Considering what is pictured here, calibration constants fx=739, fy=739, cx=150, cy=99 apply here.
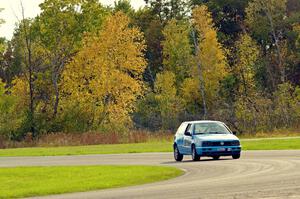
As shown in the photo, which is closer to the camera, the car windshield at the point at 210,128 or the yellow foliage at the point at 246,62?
the car windshield at the point at 210,128

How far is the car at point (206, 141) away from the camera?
2881 centimetres

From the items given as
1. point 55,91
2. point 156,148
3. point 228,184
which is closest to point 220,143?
point 228,184

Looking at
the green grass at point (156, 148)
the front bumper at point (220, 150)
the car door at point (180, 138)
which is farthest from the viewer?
the green grass at point (156, 148)

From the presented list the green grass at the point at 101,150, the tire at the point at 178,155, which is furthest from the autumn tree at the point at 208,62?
the tire at the point at 178,155

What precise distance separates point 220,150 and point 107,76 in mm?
42104

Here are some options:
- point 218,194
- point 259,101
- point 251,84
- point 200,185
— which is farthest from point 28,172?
point 251,84

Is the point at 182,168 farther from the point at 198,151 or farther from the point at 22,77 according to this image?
the point at 22,77

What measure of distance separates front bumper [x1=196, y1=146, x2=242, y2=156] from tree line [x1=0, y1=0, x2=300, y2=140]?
3117 centimetres

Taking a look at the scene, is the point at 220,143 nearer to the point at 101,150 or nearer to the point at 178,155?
the point at 178,155

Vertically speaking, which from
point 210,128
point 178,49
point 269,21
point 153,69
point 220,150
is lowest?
point 220,150

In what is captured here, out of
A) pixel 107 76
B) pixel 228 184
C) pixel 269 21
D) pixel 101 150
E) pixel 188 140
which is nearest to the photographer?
pixel 228 184

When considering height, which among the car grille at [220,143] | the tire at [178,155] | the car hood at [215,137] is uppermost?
the car hood at [215,137]

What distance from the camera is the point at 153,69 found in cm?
10838

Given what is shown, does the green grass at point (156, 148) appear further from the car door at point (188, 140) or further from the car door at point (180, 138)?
the car door at point (188, 140)
